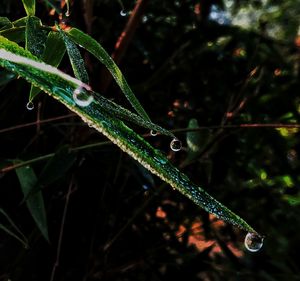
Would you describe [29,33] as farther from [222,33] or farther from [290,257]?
[290,257]

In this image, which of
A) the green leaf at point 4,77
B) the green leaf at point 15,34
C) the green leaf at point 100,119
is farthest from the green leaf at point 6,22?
the green leaf at point 4,77

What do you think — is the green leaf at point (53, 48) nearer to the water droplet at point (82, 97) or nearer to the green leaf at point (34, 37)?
the green leaf at point (34, 37)

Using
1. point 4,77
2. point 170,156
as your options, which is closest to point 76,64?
point 4,77

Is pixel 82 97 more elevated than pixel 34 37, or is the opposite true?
pixel 34 37

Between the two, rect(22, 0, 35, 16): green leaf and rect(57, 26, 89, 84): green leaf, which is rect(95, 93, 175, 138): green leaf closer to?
rect(57, 26, 89, 84): green leaf

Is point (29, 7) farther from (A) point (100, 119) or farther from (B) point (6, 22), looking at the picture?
(A) point (100, 119)
